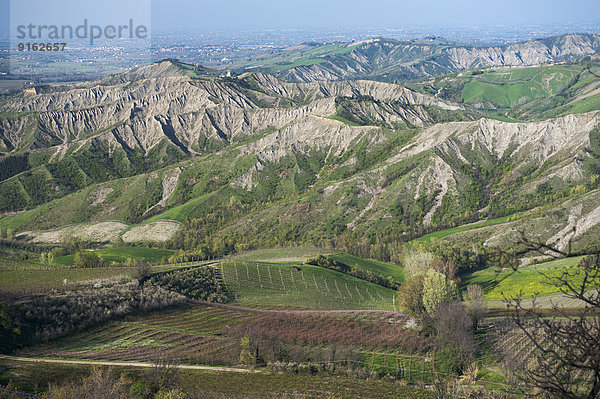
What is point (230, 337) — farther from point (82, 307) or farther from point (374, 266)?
point (374, 266)

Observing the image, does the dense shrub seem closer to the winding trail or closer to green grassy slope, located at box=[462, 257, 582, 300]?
the winding trail

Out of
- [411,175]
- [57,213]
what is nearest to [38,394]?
[411,175]

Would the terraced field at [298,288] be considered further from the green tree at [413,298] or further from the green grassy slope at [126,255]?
the green grassy slope at [126,255]

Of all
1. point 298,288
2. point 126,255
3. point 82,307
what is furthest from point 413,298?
point 126,255

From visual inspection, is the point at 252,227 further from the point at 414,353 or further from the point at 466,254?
the point at 414,353

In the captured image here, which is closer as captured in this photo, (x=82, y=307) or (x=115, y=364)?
(x=115, y=364)

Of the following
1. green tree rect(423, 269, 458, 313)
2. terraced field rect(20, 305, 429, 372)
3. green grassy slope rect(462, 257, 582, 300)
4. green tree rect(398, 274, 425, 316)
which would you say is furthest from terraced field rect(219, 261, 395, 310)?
green grassy slope rect(462, 257, 582, 300)

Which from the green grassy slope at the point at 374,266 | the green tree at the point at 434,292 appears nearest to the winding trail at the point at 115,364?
the green tree at the point at 434,292
